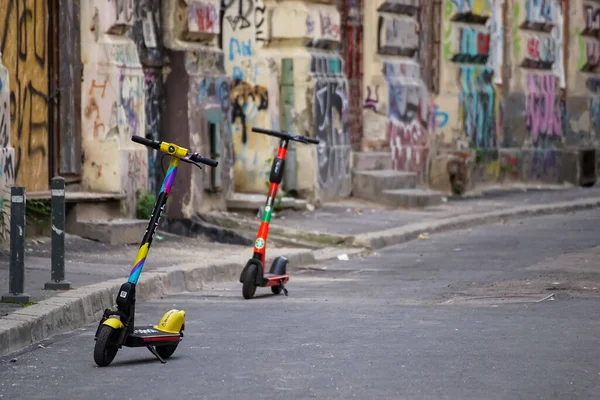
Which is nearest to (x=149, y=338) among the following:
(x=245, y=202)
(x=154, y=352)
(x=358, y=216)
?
(x=154, y=352)

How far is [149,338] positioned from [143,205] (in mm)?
7701

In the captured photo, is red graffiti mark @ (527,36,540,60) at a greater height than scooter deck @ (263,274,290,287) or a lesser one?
greater

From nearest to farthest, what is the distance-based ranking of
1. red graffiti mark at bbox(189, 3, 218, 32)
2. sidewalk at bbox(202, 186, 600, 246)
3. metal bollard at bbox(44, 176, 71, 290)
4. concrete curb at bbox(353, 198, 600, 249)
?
1. metal bollard at bbox(44, 176, 71, 290)
2. sidewalk at bbox(202, 186, 600, 246)
3. concrete curb at bbox(353, 198, 600, 249)
4. red graffiti mark at bbox(189, 3, 218, 32)

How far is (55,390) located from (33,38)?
778 cm

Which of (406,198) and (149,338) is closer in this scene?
(149,338)

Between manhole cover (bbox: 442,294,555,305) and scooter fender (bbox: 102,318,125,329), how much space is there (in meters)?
3.42

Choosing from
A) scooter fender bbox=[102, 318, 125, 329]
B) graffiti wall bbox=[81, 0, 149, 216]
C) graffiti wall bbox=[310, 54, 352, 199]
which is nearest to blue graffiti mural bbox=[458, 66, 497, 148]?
graffiti wall bbox=[310, 54, 352, 199]

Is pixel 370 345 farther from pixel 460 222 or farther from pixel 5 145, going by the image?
pixel 460 222

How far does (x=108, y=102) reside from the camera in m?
15.1

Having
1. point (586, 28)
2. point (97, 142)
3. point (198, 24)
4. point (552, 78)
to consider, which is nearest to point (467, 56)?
point (552, 78)

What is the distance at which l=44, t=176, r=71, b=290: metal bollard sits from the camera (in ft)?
32.8

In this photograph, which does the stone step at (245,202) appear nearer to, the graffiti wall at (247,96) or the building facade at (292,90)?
the building facade at (292,90)

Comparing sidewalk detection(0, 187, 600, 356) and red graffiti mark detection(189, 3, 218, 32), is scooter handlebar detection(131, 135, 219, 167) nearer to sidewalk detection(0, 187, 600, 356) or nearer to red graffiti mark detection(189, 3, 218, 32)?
sidewalk detection(0, 187, 600, 356)

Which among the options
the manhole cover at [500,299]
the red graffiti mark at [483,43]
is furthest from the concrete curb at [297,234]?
the red graffiti mark at [483,43]
